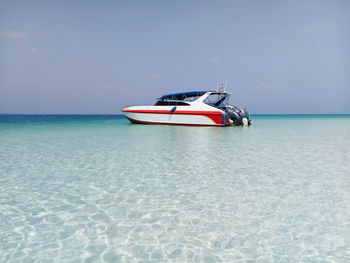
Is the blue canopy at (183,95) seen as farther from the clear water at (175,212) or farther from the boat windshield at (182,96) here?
the clear water at (175,212)

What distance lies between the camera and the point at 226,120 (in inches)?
822

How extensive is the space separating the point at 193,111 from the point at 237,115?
13.5 feet

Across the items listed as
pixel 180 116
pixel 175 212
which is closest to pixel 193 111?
pixel 180 116

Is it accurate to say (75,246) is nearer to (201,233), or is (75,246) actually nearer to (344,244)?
(201,233)

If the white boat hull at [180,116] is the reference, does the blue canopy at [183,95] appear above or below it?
above

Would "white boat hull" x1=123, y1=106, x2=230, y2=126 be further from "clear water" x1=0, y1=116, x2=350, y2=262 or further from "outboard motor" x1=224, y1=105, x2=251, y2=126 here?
"clear water" x1=0, y1=116, x2=350, y2=262

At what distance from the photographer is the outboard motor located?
21953mm

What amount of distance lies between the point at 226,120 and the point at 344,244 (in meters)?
18.3

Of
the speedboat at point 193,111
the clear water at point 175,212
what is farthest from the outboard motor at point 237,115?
the clear water at point 175,212

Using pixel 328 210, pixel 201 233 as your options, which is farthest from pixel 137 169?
pixel 328 210

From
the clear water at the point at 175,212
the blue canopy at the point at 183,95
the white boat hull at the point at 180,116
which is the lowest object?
the clear water at the point at 175,212

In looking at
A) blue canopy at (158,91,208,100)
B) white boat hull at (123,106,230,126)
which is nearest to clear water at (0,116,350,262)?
white boat hull at (123,106,230,126)

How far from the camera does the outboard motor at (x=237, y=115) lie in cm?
2195

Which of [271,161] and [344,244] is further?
[271,161]
